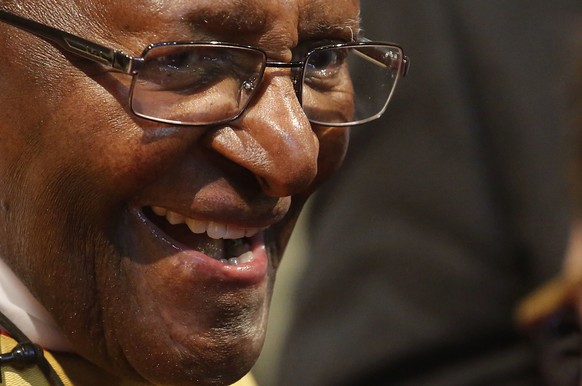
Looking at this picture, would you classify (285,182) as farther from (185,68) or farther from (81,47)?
(81,47)

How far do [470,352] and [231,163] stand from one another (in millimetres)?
1748

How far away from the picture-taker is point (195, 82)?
4.91ft

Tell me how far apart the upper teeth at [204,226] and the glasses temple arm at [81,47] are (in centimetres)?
20

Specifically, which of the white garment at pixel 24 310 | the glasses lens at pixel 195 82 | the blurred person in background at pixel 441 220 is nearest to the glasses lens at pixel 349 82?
the glasses lens at pixel 195 82

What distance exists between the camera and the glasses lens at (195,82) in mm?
1464

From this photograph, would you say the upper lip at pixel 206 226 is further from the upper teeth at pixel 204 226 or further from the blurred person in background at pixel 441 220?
the blurred person in background at pixel 441 220

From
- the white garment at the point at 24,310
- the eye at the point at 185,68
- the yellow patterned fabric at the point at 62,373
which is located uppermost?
the eye at the point at 185,68

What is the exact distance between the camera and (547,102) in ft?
10.6

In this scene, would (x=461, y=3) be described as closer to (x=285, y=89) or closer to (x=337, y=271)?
(x=337, y=271)

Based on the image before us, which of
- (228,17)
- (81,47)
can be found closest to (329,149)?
(228,17)

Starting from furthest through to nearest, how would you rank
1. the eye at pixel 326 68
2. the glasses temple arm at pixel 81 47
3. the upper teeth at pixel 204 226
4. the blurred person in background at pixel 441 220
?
the blurred person in background at pixel 441 220 → the eye at pixel 326 68 → the upper teeth at pixel 204 226 → the glasses temple arm at pixel 81 47

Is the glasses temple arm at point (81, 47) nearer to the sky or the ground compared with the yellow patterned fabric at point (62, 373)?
nearer to the sky

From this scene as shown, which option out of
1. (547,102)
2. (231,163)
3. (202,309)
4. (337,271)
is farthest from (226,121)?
(547,102)

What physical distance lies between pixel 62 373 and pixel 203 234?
0.86ft
